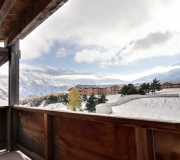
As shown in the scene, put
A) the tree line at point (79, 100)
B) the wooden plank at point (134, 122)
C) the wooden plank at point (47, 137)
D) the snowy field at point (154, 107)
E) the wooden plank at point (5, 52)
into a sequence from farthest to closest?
the tree line at point (79, 100)
the wooden plank at point (5, 52)
the snowy field at point (154, 107)
the wooden plank at point (47, 137)
the wooden plank at point (134, 122)

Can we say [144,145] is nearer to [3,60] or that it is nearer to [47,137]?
[47,137]

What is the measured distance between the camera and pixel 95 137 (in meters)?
1.38

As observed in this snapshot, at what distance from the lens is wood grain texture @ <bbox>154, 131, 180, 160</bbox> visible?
87 cm

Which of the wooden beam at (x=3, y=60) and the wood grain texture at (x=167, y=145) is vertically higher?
the wooden beam at (x=3, y=60)

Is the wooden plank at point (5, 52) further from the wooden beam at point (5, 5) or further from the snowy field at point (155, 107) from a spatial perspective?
the snowy field at point (155, 107)

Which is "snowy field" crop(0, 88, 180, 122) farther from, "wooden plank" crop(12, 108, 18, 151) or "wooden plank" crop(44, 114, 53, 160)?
"wooden plank" crop(44, 114, 53, 160)

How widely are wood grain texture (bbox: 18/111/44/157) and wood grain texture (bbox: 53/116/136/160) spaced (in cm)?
34

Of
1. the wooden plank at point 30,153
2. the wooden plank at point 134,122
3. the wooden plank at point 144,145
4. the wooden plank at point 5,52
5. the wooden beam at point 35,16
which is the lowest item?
the wooden plank at point 30,153

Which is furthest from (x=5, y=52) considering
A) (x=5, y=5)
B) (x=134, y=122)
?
(x=134, y=122)

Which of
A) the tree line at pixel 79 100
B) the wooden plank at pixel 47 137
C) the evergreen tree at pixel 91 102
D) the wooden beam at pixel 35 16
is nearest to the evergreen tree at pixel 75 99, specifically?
the tree line at pixel 79 100

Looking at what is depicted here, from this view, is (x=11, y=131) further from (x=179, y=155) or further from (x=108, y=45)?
(x=108, y=45)

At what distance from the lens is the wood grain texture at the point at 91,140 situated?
3.78ft

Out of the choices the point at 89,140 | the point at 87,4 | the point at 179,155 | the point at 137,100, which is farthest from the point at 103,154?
the point at 87,4

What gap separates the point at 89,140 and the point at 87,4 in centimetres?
773
